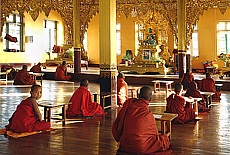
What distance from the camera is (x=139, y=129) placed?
5.16m

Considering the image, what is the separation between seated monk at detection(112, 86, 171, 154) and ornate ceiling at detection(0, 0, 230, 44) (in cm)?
1123

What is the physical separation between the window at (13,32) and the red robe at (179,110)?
14.9 meters

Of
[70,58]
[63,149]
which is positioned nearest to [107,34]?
[63,149]

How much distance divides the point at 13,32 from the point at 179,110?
16.3 m

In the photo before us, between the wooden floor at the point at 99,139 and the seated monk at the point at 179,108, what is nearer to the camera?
the wooden floor at the point at 99,139

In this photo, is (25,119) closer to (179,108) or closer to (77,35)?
(179,108)

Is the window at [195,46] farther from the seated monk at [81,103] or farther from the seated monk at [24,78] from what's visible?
the seated monk at [81,103]

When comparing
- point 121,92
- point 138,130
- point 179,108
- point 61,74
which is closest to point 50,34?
point 61,74

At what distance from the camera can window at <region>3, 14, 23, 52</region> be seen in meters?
21.3

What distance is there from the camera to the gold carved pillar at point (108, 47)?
969 cm

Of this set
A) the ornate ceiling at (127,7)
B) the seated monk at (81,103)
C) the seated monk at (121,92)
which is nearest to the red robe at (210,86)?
the seated monk at (121,92)

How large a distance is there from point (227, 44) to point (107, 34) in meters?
12.9

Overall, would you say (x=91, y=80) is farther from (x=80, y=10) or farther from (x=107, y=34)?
(x=107, y=34)

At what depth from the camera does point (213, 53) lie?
2097 cm
